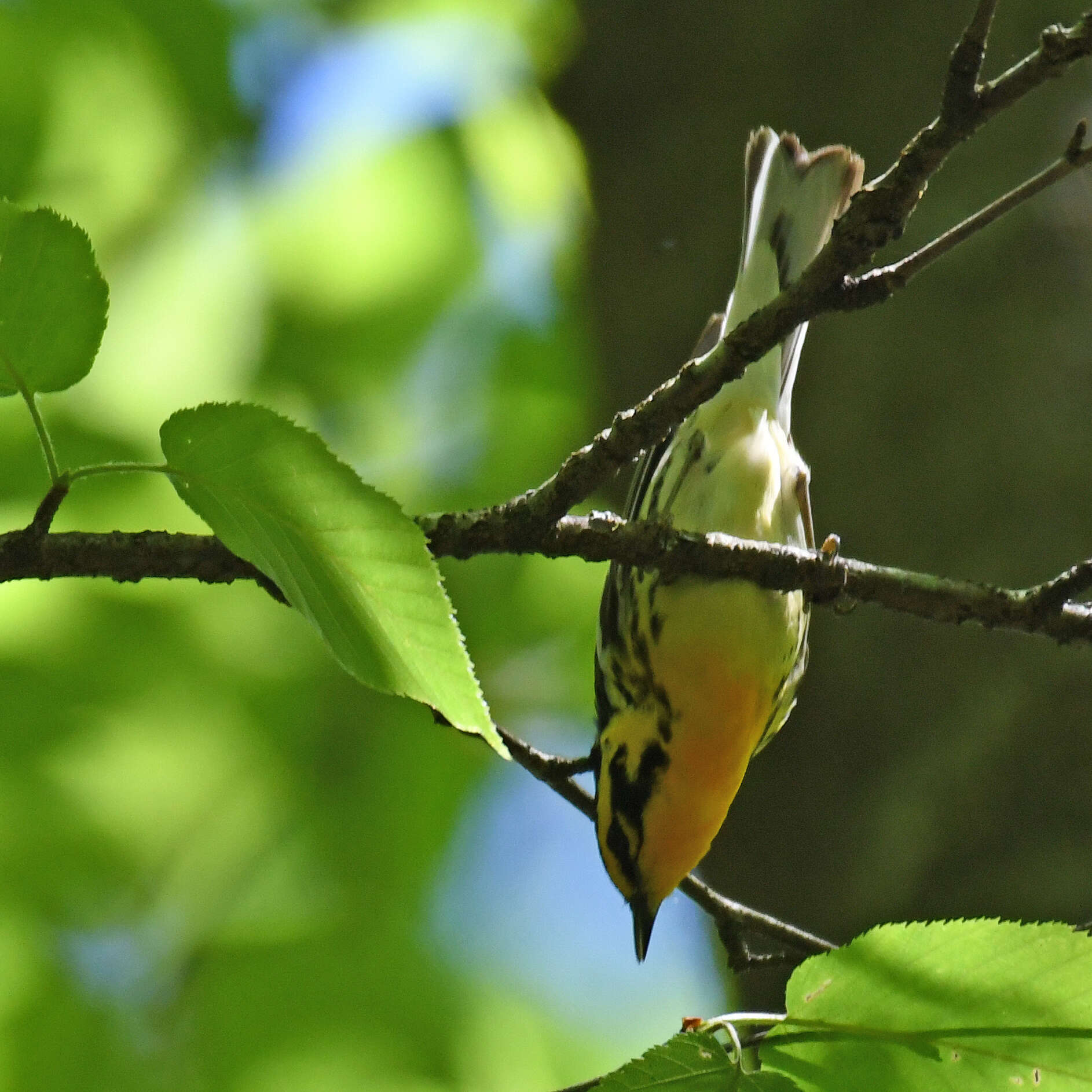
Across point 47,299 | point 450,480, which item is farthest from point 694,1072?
point 450,480

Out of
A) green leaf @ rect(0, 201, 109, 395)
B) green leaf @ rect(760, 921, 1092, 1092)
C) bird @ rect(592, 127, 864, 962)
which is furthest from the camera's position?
bird @ rect(592, 127, 864, 962)

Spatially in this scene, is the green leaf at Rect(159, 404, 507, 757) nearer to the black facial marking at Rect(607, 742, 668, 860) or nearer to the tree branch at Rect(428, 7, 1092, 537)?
the tree branch at Rect(428, 7, 1092, 537)

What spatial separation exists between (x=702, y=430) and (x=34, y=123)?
2367 mm

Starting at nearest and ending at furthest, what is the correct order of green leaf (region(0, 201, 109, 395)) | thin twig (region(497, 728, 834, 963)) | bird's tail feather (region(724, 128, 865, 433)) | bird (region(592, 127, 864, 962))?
green leaf (region(0, 201, 109, 395)) < thin twig (region(497, 728, 834, 963)) < bird (region(592, 127, 864, 962)) < bird's tail feather (region(724, 128, 865, 433))

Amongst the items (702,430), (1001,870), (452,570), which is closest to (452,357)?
(452,570)

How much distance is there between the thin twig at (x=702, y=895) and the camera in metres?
1.42

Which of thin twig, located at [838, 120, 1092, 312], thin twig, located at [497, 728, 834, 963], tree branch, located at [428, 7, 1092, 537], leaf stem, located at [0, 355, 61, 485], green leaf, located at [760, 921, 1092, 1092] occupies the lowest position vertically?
green leaf, located at [760, 921, 1092, 1092]

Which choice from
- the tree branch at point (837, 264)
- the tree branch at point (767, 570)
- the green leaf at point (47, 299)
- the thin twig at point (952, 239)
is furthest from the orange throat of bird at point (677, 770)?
the green leaf at point (47, 299)

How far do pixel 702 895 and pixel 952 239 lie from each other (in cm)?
87

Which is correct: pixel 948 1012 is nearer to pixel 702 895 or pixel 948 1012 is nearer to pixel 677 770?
pixel 702 895

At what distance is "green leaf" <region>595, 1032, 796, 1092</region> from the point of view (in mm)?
913

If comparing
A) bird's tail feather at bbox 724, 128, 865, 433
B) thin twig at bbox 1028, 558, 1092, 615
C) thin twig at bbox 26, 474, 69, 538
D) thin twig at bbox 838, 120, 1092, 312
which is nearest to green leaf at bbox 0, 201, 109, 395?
thin twig at bbox 26, 474, 69, 538

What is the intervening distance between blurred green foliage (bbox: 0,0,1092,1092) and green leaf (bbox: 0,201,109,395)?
1.65 m

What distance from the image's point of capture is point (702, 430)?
232cm
